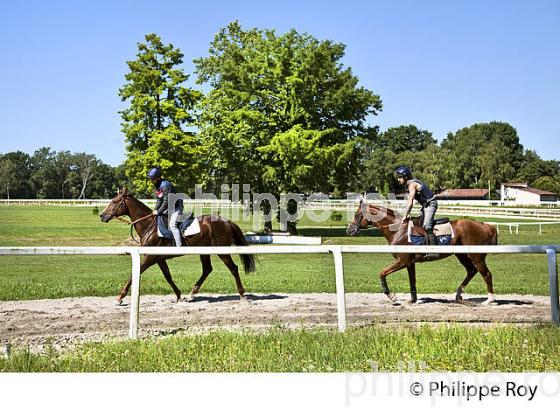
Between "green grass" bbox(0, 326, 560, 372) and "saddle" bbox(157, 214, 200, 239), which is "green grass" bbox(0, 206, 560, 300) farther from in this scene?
"green grass" bbox(0, 326, 560, 372)

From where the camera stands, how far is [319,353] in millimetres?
6863

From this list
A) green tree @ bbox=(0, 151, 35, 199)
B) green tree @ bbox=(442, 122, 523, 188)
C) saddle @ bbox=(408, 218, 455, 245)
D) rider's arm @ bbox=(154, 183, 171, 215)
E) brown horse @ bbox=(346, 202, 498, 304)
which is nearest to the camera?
brown horse @ bbox=(346, 202, 498, 304)

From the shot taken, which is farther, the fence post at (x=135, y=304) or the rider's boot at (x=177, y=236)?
the rider's boot at (x=177, y=236)

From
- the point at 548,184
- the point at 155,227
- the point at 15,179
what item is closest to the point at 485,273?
the point at 155,227

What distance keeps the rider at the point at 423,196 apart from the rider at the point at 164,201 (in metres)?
4.04

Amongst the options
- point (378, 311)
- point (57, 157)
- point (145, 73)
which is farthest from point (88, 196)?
point (378, 311)

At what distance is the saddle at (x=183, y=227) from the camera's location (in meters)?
12.4

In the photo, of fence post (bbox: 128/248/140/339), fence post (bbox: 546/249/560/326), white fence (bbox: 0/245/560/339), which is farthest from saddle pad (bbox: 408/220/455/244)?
fence post (bbox: 128/248/140/339)

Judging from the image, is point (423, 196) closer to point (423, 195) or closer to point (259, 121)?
point (423, 195)

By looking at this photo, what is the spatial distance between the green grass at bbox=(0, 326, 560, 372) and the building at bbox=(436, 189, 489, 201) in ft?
307

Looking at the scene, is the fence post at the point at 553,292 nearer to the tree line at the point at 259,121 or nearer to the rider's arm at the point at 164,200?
the rider's arm at the point at 164,200

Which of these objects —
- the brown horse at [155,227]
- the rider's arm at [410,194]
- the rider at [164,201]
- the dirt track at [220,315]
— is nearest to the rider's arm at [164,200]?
the rider at [164,201]

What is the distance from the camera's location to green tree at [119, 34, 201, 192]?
137 ft
